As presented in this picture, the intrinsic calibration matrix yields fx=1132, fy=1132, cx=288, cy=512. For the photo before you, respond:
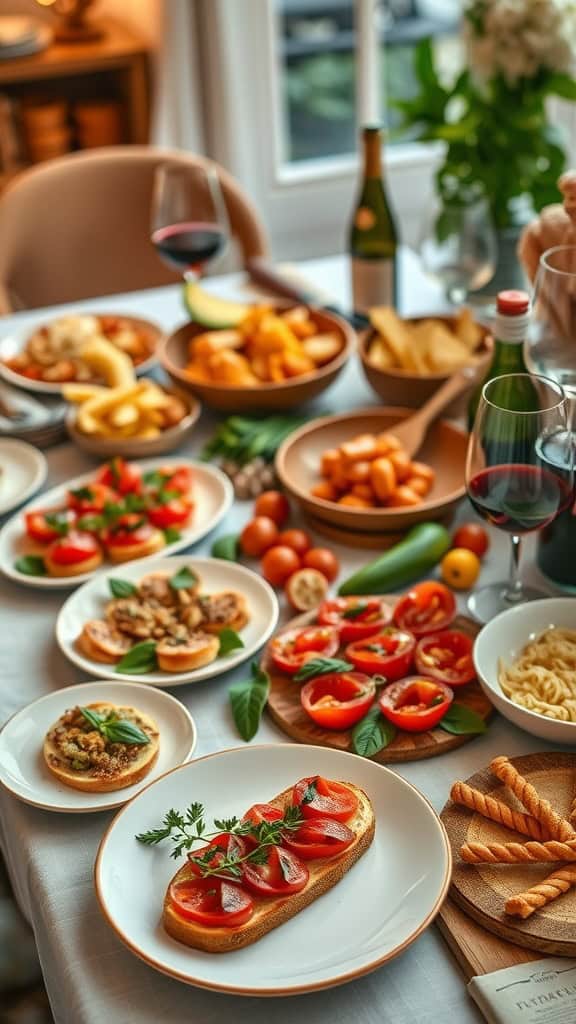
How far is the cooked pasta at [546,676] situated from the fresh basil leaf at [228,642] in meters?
0.30

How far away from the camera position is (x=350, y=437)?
1.72m

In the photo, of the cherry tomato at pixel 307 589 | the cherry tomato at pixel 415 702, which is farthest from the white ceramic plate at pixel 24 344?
the cherry tomato at pixel 415 702

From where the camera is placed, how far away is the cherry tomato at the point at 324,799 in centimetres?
102

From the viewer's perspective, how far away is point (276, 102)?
12.1 feet

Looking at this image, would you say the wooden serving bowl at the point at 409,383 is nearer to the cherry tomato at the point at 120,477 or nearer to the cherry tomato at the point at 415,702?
the cherry tomato at the point at 120,477

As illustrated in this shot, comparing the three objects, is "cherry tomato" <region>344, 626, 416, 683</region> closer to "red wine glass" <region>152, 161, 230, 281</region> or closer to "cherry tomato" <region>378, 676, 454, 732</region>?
"cherry tomato" <region>378, 676, 454, 732</region>

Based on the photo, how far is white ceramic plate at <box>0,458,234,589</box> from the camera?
148 cm

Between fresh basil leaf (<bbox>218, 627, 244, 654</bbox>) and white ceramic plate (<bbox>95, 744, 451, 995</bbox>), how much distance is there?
0.20 m

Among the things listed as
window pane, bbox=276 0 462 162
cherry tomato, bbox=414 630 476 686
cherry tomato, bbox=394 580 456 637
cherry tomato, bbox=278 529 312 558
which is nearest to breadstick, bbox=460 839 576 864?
cherry tomato, bbox=414 630 476 686

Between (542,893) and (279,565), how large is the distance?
23.4 inches

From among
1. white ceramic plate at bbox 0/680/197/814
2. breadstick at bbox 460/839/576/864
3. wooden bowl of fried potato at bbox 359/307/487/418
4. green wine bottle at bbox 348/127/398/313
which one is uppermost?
green wine bottle at bbox 348/127/398/313

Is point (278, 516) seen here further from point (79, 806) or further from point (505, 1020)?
point (505, 1020)

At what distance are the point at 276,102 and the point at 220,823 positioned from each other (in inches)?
124

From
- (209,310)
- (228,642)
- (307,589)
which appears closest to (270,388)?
(209,310)
